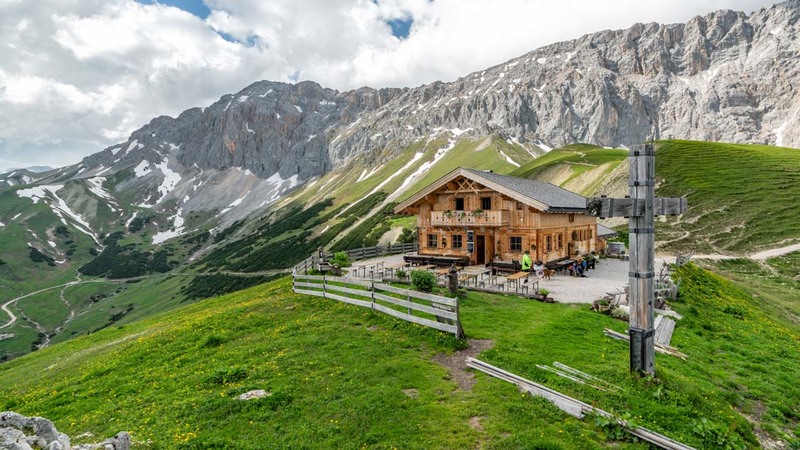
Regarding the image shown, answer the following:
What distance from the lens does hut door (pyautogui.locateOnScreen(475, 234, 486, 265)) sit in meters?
33.4

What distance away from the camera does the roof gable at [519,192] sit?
29877mm

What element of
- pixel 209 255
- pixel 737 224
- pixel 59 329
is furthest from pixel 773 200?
pixel 209 255

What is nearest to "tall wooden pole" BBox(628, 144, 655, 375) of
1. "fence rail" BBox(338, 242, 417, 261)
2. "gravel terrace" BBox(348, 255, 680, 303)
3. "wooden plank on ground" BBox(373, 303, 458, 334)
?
"wooden plank on ground" BBox(373, 303, 458, 334)

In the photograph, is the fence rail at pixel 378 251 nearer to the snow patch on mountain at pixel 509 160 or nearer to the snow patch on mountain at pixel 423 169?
the snow patch on mountain at pixel 423 169

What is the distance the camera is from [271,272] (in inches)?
5157

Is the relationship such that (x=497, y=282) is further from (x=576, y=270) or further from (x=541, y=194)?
(x=541, y=194)

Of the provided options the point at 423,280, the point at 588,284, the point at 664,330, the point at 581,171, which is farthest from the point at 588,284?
the point at 581,171

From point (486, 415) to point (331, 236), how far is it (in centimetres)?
→ 12860

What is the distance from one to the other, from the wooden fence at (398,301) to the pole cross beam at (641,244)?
5.40 meters

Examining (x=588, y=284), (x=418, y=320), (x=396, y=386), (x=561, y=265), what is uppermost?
(x=561, y=265)

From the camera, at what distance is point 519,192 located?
30.3 meters

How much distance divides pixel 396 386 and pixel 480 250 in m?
24.2

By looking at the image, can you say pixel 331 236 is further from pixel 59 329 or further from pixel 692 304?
pixel 692 304

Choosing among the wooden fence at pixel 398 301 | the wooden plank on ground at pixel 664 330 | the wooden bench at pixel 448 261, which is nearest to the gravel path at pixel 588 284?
the wooden plank on ground at pixel 664 330
